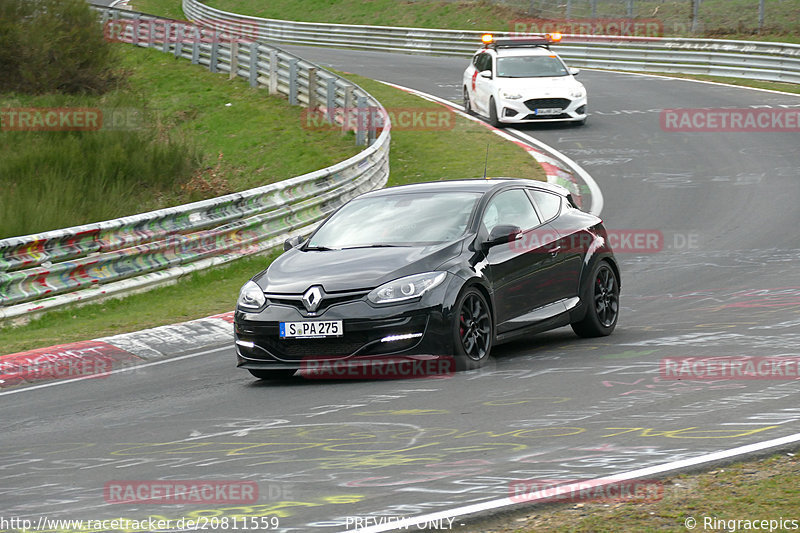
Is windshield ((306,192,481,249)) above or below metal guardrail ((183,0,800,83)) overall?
above

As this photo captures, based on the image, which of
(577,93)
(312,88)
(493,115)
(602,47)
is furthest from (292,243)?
(602,47)

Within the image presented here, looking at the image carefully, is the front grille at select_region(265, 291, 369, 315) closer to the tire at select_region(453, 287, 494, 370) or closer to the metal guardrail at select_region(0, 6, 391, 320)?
the tire at select_region(453, 287, 494, 370)

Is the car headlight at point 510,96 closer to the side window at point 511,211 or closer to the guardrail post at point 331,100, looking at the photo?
the guardrail post at point 331,100

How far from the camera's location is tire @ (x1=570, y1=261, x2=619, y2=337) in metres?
11.1

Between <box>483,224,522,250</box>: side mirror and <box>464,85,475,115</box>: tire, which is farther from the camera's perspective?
<box>464,85,475,115</box>: tire

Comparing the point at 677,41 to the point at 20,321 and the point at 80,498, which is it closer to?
the point at 20,321

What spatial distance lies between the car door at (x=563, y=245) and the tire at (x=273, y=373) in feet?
8.31

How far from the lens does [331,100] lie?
2655 centimetres

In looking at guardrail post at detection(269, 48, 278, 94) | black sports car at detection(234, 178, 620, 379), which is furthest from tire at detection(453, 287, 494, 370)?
guardrail post at detection(269, 48, 278, 94)

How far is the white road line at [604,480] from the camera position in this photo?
5410mm

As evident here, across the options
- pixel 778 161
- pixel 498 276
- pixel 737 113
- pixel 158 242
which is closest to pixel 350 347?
pixel 498 276

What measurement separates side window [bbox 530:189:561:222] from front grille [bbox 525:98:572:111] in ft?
53.9

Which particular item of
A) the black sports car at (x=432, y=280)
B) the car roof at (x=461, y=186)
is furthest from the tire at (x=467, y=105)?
the car roof at (x=461, y=186)

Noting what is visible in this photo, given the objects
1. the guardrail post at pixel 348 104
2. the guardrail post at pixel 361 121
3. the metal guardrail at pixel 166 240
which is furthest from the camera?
the guardrail post at pixel 348 104
